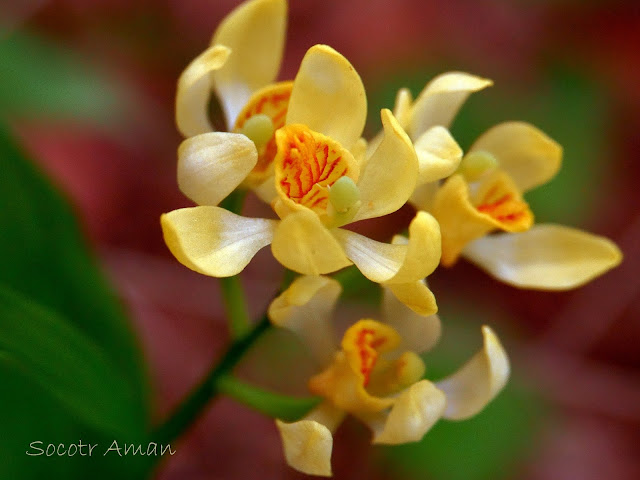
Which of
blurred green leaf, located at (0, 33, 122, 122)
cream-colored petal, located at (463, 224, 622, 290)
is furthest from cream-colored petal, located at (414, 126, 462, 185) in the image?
blurred green leaf, located at (0, 33, 122, 122)

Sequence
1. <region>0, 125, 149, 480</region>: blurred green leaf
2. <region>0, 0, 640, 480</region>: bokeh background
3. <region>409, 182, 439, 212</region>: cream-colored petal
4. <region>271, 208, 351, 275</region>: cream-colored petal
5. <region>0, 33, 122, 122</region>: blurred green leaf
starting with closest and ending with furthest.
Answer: <region>271, 208, 351, 275</region>: cream-colored petal
<region>0, 125, 149, 480</region>: blurred green leaf
<region>409, 182, 439, 212</region>: cream-colored petal
<region>0, 33, 122, 122</region>: blurred green leaf
<region>0, 0, 640, 480</region>: bokeh background

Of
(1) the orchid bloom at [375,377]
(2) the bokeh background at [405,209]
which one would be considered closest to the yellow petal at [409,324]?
(1) the orchid bloom at [375,377]

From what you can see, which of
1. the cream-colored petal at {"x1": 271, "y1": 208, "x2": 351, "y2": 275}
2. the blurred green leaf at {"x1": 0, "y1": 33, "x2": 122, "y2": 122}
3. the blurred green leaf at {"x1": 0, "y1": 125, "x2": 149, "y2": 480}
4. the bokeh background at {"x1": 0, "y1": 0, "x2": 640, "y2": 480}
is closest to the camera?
the cream-colored petal at {"x1": 271, "y1": 208, "x2": 351, "y2": 275}

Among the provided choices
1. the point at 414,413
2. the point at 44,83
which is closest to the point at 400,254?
the point at 414,413

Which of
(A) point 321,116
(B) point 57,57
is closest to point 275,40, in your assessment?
(A) point 321,116

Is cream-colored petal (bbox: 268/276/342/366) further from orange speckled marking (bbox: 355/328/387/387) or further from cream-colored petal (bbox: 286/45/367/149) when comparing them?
cream-colored petal (bbox: 286/45/367/149)

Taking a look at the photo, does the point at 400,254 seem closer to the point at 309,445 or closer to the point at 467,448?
the point at 309,445
